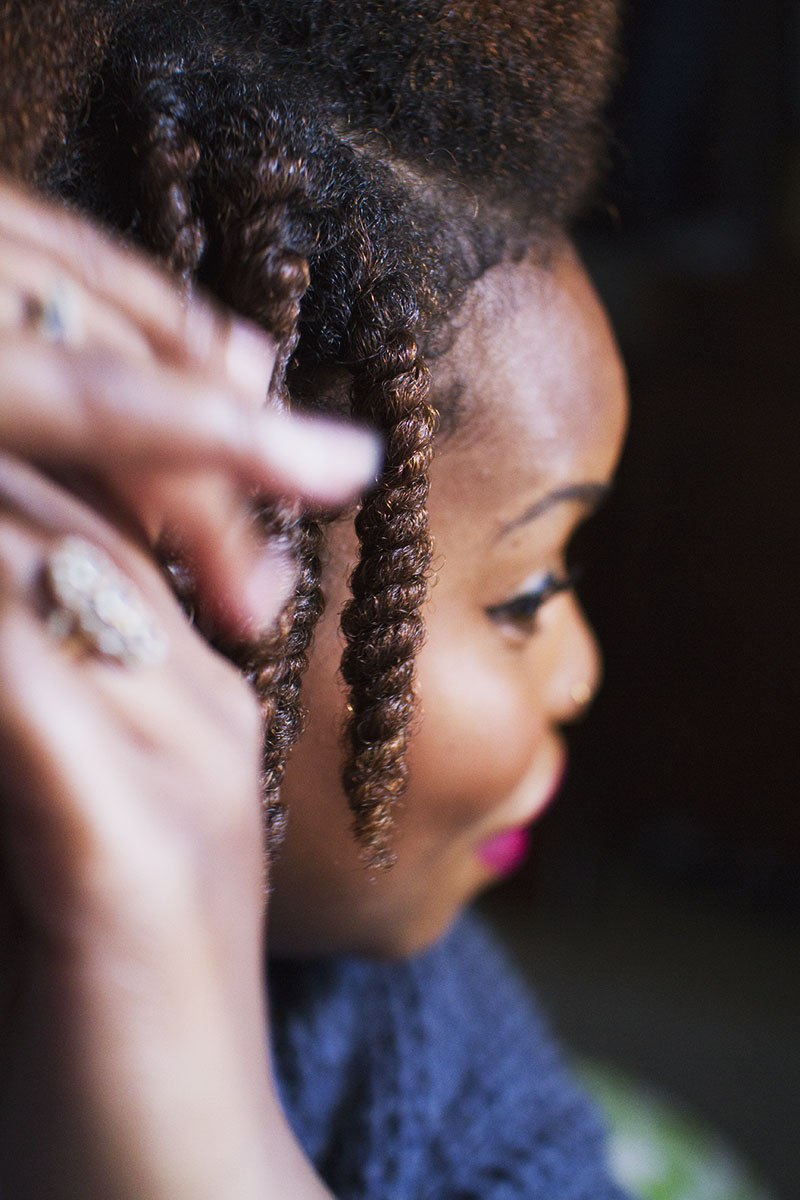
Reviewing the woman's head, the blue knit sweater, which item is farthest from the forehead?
the blue knit sweater

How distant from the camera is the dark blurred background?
1653 millimetres

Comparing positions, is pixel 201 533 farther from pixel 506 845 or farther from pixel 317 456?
pixel 506 845

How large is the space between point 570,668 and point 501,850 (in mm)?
122

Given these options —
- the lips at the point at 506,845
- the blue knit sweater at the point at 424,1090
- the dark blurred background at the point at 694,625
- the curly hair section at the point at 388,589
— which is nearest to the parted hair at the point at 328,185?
the curly hair section at the point at 388,589

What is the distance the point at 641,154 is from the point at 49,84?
5.27 ft


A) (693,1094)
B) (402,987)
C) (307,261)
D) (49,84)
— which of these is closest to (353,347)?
(307,261)

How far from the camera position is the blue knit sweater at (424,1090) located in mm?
646

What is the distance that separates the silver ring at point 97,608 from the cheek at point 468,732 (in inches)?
8.2

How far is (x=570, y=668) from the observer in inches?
24.9

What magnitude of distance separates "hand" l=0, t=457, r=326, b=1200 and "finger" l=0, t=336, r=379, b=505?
0.05 ft

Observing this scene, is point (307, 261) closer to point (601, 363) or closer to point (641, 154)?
point (601, 363)

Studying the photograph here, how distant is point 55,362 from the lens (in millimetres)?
307

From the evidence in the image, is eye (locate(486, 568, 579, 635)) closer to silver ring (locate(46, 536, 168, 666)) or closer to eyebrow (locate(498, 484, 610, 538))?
eyebrow (locate(498, 484, 610, 538))

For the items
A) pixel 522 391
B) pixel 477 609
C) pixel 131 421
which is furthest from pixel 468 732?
pixel 131 421
